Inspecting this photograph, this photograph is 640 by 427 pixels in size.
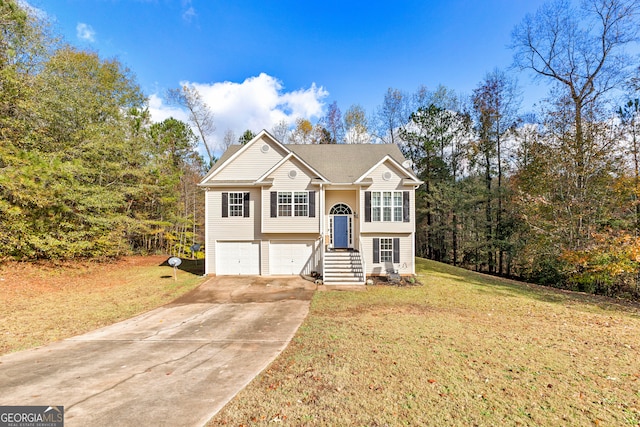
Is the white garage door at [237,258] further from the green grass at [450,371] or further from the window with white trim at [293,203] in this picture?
the green grass at [450,371]

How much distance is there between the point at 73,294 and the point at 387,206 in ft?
51.2

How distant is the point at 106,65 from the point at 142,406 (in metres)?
28.6

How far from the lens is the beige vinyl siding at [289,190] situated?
14.5m

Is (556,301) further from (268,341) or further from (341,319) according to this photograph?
(268,341)

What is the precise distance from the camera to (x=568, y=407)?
13.0ft

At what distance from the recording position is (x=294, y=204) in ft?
47.8

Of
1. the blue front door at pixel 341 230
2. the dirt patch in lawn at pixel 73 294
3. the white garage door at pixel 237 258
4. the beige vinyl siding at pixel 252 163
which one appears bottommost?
the dirt patch in lawn at pixel 73 294

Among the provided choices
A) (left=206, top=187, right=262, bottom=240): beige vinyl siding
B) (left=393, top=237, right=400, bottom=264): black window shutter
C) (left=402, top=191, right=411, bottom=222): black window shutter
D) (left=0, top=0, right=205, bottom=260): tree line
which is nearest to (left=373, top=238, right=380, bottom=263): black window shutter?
(left=393, top=237, right=400, bottom=264): black window shutter

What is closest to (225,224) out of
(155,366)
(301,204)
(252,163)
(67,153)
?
(252,163)

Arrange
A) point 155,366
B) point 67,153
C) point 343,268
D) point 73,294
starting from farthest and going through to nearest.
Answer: point 67,153 → point 343,268 → point 73,294 → point 155,366

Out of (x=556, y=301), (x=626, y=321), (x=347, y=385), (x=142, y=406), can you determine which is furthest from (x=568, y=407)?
(x=556, y=301)

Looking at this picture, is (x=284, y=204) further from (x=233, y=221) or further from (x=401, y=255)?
(x=401, y=255)

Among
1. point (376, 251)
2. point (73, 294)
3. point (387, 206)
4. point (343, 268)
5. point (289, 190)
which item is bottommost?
point (73, 294)

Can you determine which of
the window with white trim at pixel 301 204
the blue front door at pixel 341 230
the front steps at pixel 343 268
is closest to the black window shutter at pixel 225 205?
the window with white trim at pixel 301 204
